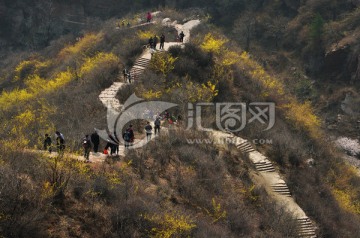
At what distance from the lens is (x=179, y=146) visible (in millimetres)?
19969

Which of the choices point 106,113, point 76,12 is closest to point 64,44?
point 76,12

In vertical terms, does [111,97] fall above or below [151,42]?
below

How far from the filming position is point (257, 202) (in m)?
18.8

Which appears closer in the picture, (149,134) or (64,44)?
(149,134)

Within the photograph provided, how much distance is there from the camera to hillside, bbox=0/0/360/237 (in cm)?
1299

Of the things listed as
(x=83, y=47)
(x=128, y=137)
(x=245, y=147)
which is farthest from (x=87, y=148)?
(x=83, y=47)

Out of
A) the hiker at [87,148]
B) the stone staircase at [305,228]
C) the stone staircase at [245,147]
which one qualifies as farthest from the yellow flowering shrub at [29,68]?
the stone staircase at [305,228]

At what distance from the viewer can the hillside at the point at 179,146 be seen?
42.6ft

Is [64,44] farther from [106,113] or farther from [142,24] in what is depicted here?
[106,113]

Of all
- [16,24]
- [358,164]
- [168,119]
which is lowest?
[358,164]

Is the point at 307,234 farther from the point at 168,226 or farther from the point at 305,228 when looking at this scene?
the point at 168,226

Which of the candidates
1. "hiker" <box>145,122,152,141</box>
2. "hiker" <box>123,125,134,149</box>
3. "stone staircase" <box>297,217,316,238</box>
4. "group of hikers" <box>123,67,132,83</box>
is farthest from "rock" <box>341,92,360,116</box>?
"hiker" <box>123,125,134,149</box>

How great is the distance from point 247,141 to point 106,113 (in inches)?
330

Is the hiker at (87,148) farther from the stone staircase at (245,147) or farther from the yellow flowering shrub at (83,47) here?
the yellow flowering shrub at (83,47)
